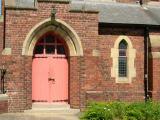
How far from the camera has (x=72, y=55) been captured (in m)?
20.5

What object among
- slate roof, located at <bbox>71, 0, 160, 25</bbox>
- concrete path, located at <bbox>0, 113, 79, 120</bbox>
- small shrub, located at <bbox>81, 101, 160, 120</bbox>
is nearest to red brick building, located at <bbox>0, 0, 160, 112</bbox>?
slate roof, located at <bbox>71, 0, 160, 25</bbox>

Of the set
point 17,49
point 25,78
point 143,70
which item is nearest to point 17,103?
point 25,78

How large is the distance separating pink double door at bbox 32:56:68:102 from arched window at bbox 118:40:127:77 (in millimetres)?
3191

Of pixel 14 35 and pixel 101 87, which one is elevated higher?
pixel 14 35

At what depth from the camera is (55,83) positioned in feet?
67.7

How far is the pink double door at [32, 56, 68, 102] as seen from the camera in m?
20.4

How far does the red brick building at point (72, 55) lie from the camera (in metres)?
19.6

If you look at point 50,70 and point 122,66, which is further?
point 122,66

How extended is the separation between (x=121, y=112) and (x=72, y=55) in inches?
271

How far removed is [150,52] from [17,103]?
7287 millimetres

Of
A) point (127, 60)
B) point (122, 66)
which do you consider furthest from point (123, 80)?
point (127, 60)

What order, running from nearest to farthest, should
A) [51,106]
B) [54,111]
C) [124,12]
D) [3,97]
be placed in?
[3,97] < [54,111] < [51,106] < [124,12]

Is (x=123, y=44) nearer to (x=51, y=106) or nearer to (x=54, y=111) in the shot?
(x=51, y=106)

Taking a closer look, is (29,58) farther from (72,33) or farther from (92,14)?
(92,14)
